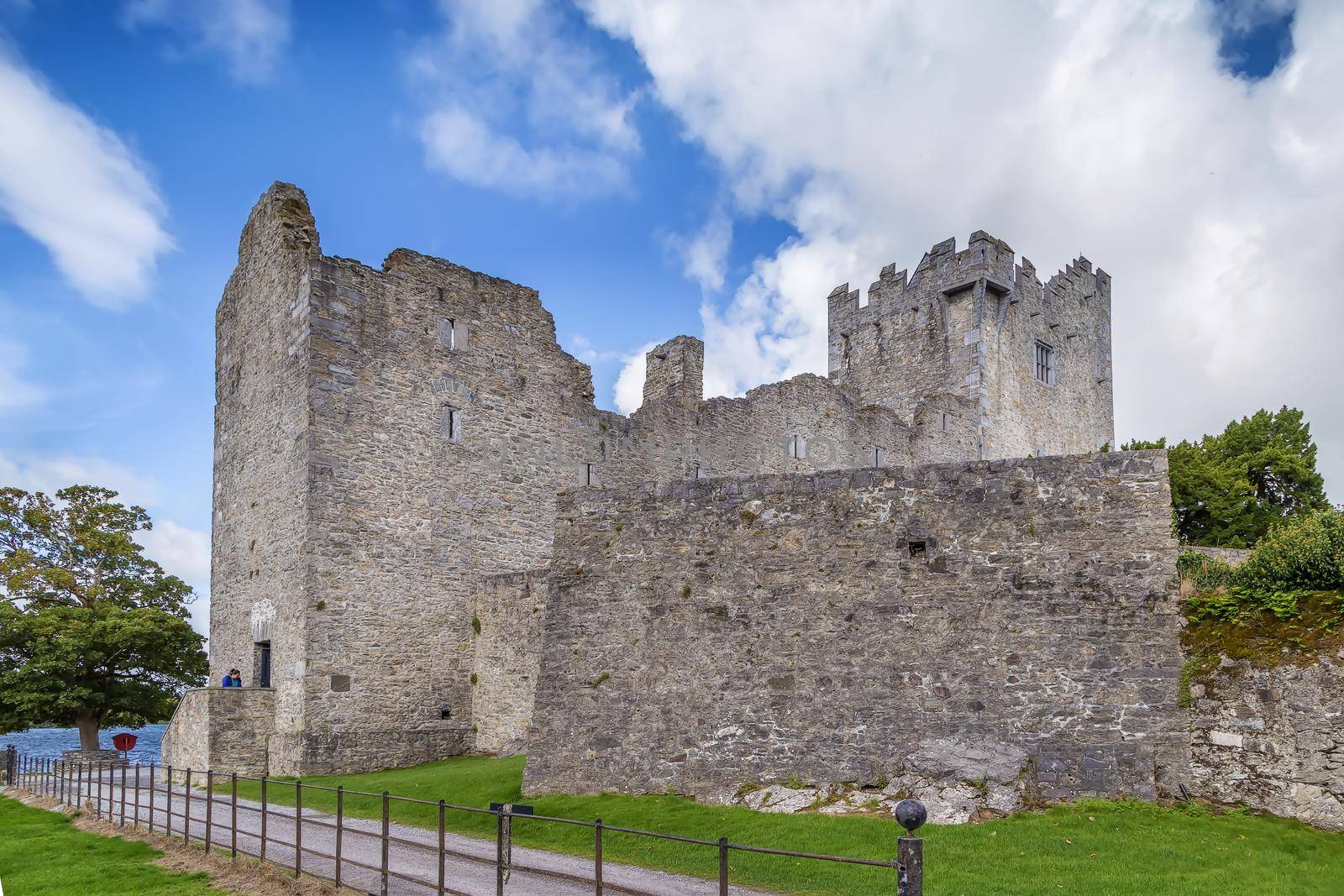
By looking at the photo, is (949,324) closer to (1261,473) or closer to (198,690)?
(1261,473)

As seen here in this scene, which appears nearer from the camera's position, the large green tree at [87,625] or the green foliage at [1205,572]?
the green foliage at [1205,572]

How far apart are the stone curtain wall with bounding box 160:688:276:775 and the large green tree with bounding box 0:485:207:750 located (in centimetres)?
839

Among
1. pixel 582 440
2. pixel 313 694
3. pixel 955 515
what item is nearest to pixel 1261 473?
pixel 582 440

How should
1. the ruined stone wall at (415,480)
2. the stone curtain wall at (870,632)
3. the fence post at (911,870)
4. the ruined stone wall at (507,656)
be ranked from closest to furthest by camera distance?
the fence post at (911,870)
the stone curtain wall at (870,632)
the ruined stone wall at (507,656)
the ruined stone wall at (415,480)

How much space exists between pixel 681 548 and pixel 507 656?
8.98 metres

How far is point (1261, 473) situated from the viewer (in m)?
32.3

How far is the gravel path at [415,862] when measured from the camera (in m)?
10.6

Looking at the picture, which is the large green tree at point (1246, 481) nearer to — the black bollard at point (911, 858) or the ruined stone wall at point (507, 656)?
the ruined stone wall at point (507, 656)

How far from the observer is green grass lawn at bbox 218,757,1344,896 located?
32.1 feet

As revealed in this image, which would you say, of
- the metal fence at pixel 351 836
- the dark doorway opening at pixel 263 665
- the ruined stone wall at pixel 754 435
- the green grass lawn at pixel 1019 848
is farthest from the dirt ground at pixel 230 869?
the ruined stone wall at pixel 754 435

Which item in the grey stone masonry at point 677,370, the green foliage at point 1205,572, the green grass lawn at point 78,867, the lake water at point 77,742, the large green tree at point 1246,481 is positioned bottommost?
the lake water at point 77,742

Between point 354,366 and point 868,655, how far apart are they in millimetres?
14743

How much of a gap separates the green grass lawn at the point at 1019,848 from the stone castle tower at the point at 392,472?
28.6 feet

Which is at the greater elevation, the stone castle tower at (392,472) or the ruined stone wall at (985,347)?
the ruined stone wall at (985,347)
